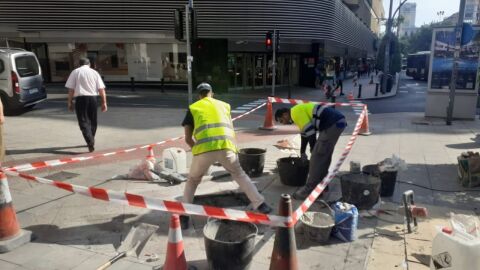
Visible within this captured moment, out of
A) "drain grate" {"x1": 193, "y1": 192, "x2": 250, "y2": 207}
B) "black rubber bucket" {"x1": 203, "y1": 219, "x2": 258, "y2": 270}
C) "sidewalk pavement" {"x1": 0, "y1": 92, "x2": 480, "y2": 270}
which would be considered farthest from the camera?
"drain grate" {"x1": 193, "y1": 192, "x2": 250, "y2": 207}

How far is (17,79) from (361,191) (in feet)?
38.9

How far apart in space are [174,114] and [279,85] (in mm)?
14874

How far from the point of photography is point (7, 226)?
176 inches

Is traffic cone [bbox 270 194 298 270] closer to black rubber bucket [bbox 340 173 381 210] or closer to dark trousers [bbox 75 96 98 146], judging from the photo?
black rubber bucket [bbox 340 173 381 210]

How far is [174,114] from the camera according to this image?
15.2 m

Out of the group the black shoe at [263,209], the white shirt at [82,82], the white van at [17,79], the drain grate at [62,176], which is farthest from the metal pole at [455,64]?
the white van at [17,79]

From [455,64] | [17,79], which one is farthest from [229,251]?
[17,79]

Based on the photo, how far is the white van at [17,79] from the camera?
12867 millimetres

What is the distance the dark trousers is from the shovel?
4.39 m

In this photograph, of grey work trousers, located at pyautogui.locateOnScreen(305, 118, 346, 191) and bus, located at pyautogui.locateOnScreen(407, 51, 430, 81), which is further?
bus, located at pyautogui.locateOnScreen(407, 51, 430, 81)

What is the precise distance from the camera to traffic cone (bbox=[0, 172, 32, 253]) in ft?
14.4

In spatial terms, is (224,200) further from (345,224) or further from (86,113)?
(86,113)

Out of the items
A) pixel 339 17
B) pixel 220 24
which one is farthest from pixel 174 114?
pixel 339 17

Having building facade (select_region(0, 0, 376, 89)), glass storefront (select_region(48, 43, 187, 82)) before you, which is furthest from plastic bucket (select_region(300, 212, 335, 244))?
glass storefront (select_region(48, 43, 187, 82))
